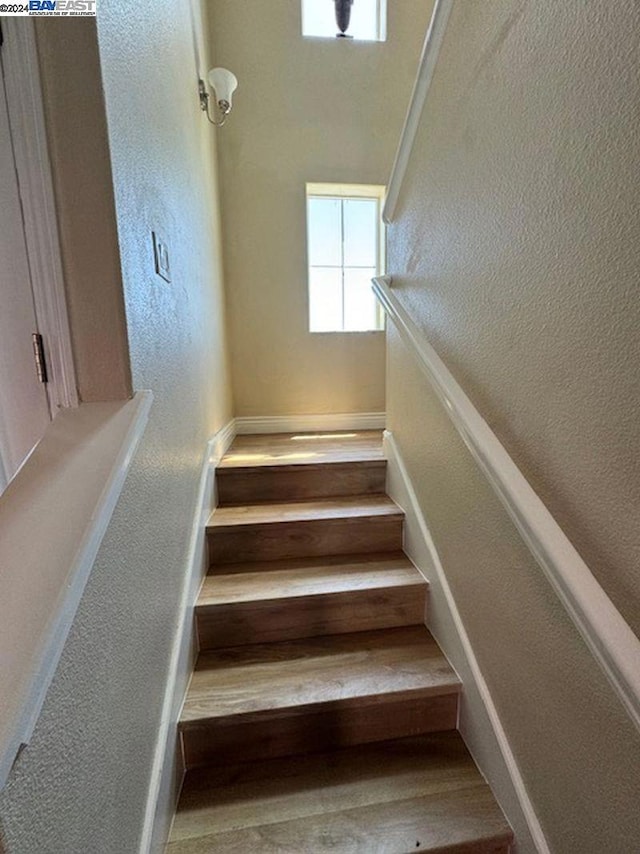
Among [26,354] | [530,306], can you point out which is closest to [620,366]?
[530,306]

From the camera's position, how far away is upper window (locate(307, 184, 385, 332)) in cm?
284

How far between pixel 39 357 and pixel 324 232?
246cm

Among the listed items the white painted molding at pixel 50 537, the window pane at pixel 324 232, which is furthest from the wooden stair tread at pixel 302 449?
the window pane at pixel 324 232

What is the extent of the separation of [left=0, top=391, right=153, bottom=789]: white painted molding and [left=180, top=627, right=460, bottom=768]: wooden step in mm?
790

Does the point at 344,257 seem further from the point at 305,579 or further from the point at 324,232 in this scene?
the point at 305,579

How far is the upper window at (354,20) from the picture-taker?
2.59m

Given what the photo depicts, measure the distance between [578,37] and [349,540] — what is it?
5.05 feet

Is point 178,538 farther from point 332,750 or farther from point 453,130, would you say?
point 453,130

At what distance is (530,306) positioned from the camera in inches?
34.5

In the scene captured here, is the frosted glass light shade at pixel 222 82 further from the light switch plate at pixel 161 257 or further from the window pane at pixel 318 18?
the light switch plate at pixel 161 257

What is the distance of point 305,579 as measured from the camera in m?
1.50

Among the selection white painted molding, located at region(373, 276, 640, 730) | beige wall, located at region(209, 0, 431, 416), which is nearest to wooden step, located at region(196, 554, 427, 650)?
white painted molding, located at region(373, 276, 640, 730)

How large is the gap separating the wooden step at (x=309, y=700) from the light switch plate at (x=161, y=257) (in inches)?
48.5

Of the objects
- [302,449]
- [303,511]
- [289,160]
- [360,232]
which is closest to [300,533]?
[303,511]
